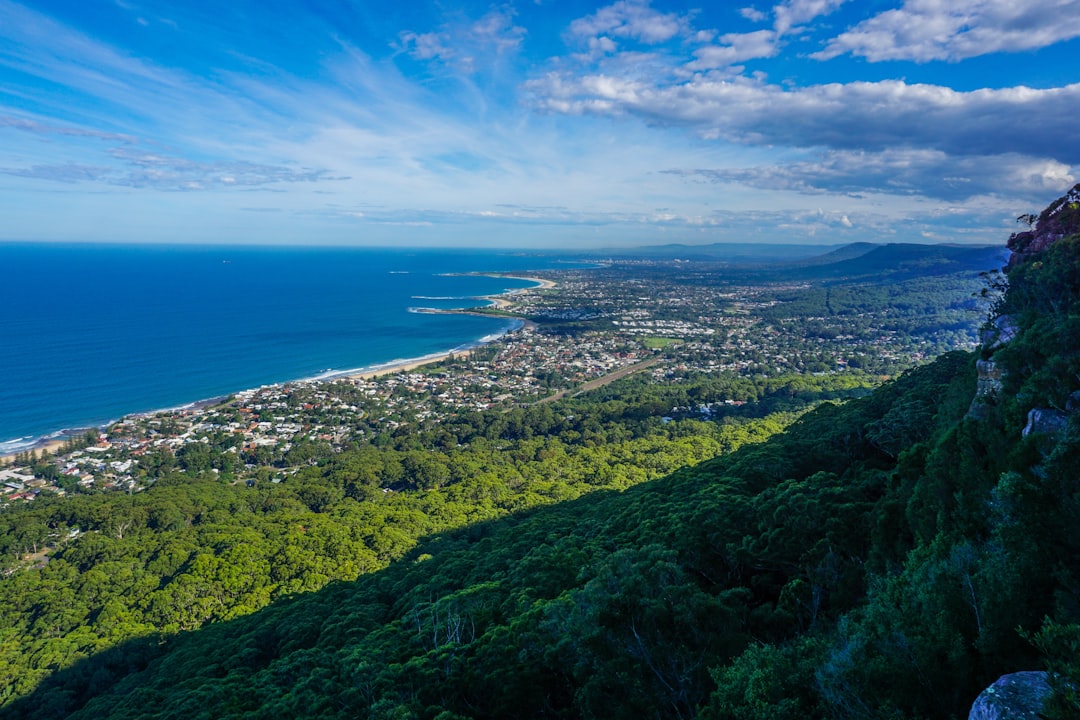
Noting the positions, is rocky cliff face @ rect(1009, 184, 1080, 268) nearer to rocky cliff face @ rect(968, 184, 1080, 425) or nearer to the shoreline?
rocky cliff face @ rect(968, 184, 1080, 425)

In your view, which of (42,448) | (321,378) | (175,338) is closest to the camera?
(42,448)

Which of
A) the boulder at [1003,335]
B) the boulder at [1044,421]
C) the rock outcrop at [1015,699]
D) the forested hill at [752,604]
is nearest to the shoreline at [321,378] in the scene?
the forested hill at [752,604]

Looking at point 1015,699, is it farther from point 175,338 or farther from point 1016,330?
point 175,338

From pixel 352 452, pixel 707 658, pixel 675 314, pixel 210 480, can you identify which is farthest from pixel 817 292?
pixel 707 658

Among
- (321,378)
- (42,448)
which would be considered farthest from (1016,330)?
(321,378)

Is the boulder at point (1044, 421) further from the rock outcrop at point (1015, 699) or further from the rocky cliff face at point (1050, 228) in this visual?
the rocky cliff face at point (1050, 228)

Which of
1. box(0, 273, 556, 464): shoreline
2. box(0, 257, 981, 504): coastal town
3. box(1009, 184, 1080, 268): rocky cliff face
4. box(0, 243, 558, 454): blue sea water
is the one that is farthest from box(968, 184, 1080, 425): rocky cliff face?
box(0, 243, 558, 454): blue sea water

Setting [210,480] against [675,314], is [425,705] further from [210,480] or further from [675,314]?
[675,314]
